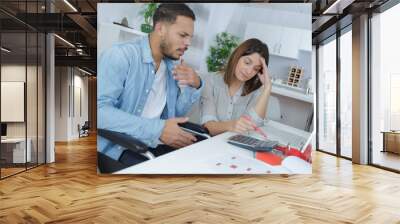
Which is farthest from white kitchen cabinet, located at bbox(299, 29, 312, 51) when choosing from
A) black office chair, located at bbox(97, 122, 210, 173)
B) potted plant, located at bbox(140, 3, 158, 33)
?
potted plant, located at bbox(140, 3, 158, 33)

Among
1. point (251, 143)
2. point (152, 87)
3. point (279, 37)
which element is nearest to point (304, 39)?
point (279, 37)

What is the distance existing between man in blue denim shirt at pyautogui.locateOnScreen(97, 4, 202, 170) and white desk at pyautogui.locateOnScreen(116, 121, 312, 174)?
17 cm

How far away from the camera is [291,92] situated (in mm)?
6348

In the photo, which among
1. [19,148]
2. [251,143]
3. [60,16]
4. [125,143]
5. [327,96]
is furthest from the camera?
[327,96]

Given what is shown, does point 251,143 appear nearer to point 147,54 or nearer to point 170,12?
point 147,54

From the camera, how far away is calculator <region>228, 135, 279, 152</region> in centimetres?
625

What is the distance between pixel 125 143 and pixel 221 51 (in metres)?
2.16

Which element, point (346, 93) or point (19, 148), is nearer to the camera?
point (19, 148)

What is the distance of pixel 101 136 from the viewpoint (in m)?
6.20

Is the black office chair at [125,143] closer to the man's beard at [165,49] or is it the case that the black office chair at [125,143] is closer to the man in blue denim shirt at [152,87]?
the man in blue denim shirt at [152,87]

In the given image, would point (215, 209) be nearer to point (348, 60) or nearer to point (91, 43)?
point (348, 60)

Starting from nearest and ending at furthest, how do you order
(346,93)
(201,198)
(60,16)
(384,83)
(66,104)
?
(201,198) → (384,83) → (60,16) → (346,93) → (66,104)

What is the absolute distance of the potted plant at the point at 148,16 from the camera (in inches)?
246

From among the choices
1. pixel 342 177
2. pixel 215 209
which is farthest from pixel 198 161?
pixel 342 177
